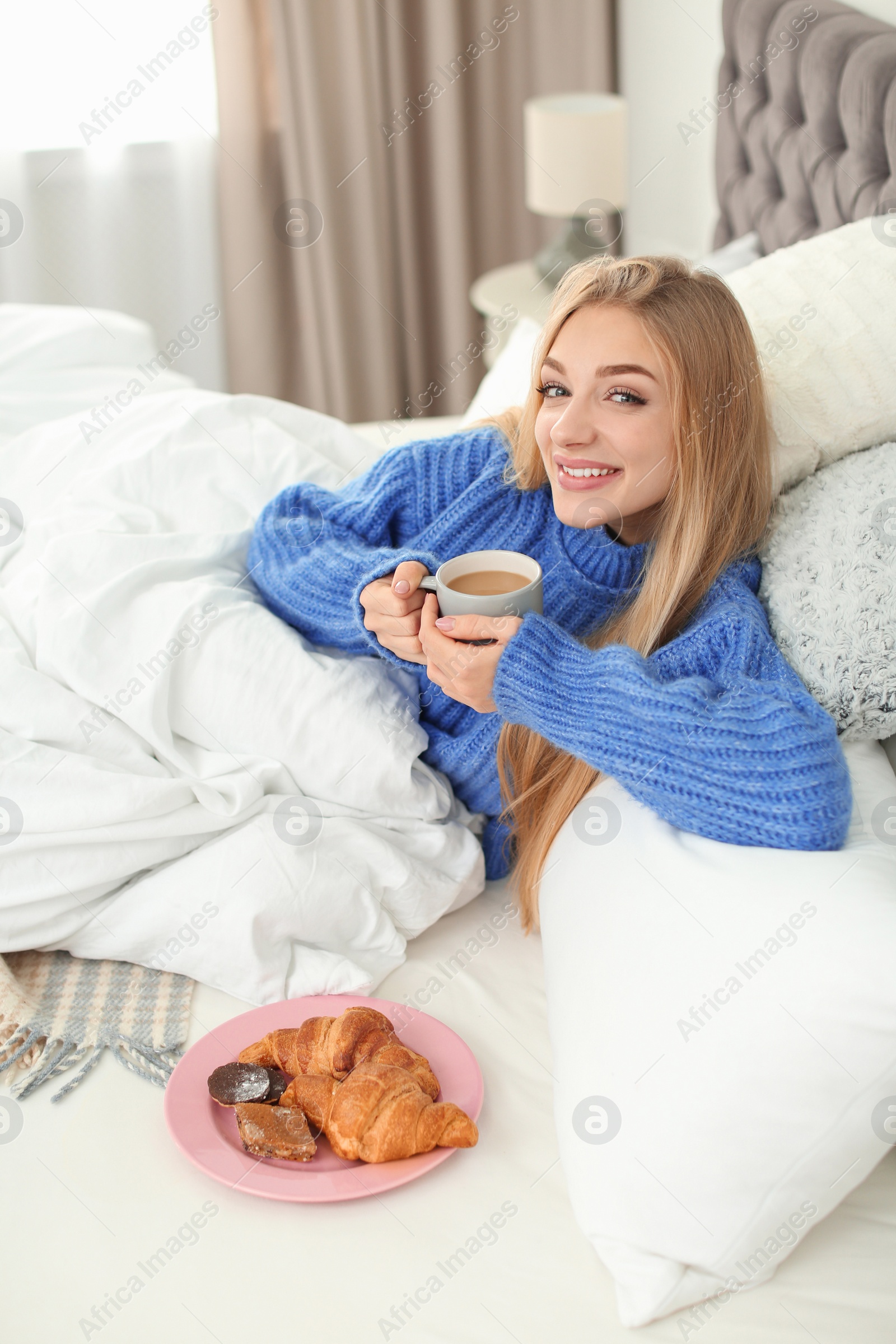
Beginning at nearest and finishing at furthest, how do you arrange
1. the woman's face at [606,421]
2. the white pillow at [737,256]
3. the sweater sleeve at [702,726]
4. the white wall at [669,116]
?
the sweater sleeve at [702,726] → the woman's face at [606,421] → the white pillow at [737,256] → the white wall at [669,116]

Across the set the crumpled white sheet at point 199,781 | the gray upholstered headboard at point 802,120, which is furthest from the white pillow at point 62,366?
the gray upholstered headboard at point 802,120

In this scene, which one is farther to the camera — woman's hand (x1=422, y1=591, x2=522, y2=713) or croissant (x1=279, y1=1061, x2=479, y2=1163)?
woman's hand (x1=422, y1=591, x2=522, y2=713)

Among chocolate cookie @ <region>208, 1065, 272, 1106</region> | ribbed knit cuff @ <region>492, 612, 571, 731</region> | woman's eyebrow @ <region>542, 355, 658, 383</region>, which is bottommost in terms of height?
chocolate cookie @ <region>208, 1065, 272, 1106</region>

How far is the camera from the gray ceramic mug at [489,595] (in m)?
1.07

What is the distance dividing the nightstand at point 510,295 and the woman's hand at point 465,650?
1.53 meters

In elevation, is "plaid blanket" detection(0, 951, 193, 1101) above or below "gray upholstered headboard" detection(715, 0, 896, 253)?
below

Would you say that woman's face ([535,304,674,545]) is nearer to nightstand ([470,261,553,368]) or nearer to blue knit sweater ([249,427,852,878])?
blue knit sweater ([249,427,852,878])

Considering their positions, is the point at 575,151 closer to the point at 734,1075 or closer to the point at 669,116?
the point at 669,116

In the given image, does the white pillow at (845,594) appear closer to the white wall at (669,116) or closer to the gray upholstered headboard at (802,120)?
the gray upholstered headboard at (802,120)

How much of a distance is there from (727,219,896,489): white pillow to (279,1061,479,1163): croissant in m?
0.79

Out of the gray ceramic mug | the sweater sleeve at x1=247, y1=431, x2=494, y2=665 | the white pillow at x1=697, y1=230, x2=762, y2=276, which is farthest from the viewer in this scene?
the white pillow at x1=697, y1=230, x2=762, y2=276

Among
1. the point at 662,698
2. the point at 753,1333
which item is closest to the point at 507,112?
the point at 662,698

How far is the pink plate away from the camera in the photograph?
94 cm

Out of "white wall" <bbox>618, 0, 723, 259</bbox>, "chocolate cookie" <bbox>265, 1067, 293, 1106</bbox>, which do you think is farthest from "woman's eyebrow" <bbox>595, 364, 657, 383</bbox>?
"white wall" <bbox>618, 0, 723, 259</bbox>
